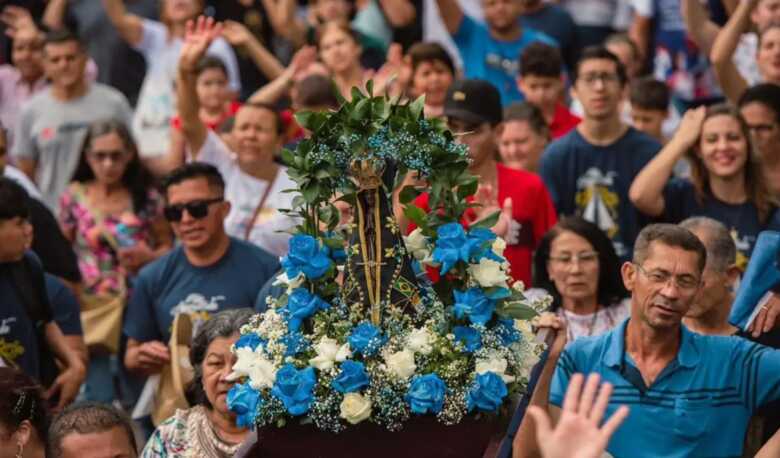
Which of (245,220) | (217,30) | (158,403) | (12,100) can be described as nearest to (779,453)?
(158,403)

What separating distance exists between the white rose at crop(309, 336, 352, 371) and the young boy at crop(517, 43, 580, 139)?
5.70 metres

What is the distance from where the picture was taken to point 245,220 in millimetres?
10242

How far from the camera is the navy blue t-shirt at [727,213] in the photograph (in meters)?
8.88

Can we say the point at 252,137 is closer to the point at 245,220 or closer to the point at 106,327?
the point at 245,220

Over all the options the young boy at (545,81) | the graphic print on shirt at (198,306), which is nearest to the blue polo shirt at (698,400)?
the graphic print on shirt at (198,306)

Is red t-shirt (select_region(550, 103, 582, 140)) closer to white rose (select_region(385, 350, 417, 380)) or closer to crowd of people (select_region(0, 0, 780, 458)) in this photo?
crowd of people (select_region(0, 0, 780, 458))

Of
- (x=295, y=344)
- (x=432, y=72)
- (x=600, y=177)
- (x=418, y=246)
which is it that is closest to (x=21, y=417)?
(x=295, y=344)

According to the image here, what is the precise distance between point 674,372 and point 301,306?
5.70 ft

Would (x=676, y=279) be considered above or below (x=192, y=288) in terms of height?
Answer: above

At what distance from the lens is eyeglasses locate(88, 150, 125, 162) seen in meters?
10.7

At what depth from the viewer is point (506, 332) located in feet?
19.2

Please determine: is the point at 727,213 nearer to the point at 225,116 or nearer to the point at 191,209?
the point at 191,209

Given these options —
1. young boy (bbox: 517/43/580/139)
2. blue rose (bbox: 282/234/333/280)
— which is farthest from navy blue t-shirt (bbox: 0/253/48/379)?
young boy (bbox: 517/43/580/139)

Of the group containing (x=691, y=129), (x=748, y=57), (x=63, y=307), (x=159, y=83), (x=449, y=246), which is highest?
(x=748, y=57)
